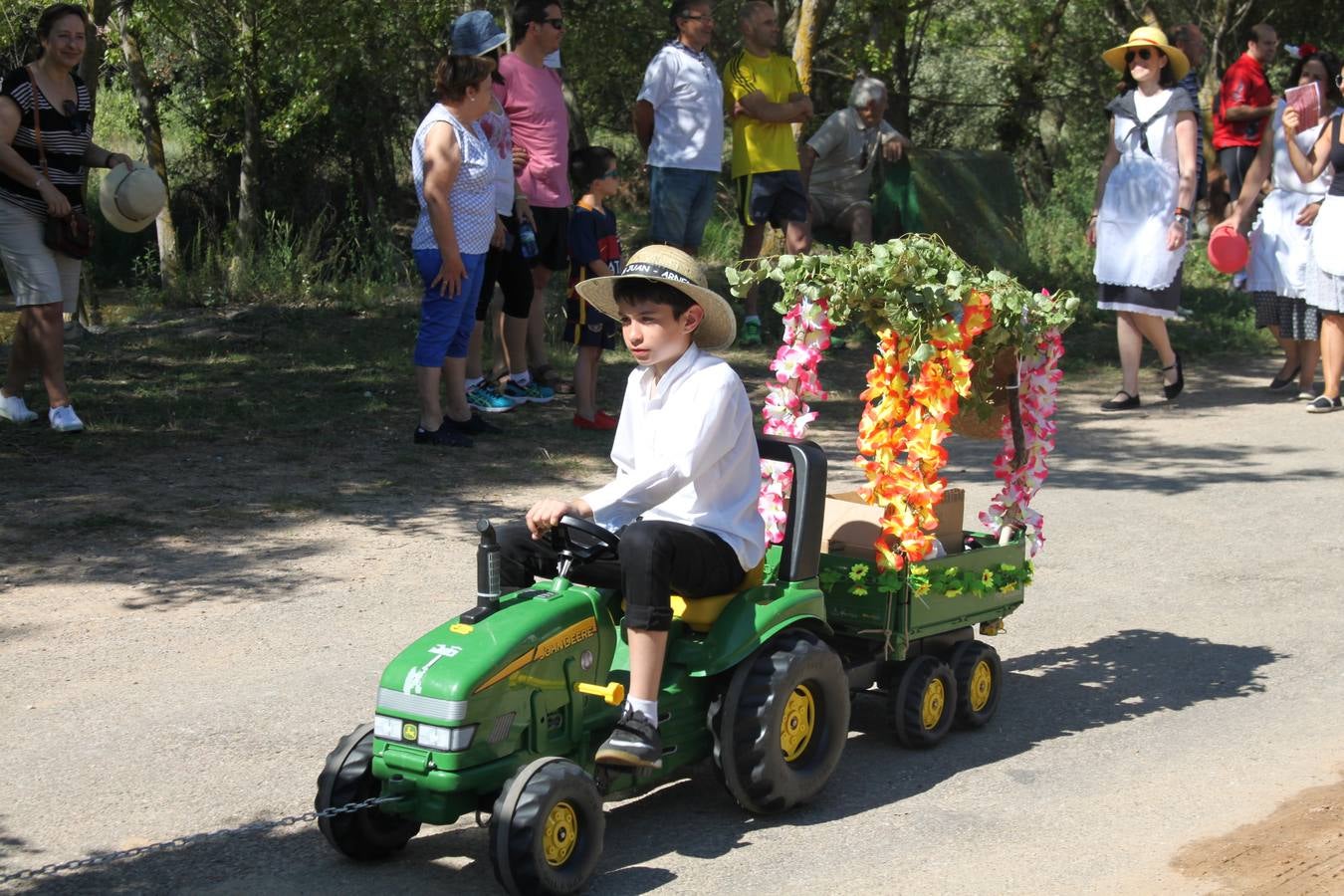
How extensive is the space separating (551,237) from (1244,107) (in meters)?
8.36

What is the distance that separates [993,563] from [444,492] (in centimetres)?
353

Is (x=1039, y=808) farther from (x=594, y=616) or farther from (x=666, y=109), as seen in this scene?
(x=666, y=109)

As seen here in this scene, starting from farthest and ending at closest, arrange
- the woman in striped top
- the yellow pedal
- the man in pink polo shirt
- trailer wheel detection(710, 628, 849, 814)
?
the man in pink polo shirt, the woman in striped top, trailer wheel detection(710, 628, 849, 814), the yellow pedal

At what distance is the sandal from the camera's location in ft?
35.9

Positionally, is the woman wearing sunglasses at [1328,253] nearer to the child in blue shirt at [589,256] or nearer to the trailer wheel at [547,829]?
the child in blue shirt at [589,256]

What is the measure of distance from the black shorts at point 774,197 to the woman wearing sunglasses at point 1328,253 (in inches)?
135

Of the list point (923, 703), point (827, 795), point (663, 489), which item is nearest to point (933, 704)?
point (923, 703)

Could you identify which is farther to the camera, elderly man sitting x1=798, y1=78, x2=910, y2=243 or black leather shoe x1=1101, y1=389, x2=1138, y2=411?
elderly man sitting x1=798, y1=78, x2=910, y2=243

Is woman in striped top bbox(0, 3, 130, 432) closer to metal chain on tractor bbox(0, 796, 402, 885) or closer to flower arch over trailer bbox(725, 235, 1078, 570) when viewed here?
flower arch over trailer bbox(725, 235, 1078, 570)

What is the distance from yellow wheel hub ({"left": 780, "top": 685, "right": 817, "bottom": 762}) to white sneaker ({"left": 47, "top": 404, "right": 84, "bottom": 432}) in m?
5.65

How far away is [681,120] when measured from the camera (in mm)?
11344

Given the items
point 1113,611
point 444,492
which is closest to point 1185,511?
point 1113,611

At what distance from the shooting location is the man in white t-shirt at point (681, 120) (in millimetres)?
11242

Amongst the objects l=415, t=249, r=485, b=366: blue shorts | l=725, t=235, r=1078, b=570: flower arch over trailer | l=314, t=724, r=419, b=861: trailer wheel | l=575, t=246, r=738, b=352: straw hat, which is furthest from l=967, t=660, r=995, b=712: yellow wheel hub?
l=415, t=249, r=485, b=366: blue shorts
